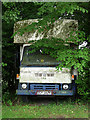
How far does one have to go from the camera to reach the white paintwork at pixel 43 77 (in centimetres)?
766

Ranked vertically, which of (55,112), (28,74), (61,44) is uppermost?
(61,44)

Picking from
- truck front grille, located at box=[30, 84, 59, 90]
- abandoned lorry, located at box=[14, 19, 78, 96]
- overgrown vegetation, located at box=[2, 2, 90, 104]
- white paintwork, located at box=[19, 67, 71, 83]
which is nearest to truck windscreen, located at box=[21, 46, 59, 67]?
abandoned lorry, located at box=[14, 19, 78, 96]

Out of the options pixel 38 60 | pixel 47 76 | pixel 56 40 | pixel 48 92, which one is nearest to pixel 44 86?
pixel 48 92

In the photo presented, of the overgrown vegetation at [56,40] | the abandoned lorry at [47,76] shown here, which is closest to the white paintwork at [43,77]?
the abandoned lorry at [47,76]

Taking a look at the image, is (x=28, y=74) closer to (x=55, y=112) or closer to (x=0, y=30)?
(x=55, y=112)

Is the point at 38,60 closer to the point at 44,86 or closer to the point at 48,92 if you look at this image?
the point at 44,86

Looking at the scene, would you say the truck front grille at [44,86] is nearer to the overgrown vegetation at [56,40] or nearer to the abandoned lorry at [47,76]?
the abandoned lorry at [47,76]

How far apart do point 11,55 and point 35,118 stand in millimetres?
5103

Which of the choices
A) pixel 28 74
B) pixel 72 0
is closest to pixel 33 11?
pixel 28 74

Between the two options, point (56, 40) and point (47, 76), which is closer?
point (56, 40)

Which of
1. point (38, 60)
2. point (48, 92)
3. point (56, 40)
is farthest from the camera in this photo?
point (38, 60)

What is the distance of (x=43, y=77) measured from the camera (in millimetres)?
7742

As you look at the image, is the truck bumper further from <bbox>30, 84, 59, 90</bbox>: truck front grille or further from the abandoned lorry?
<bbox>30, 84, 59, 90</bbox>: truck front grille

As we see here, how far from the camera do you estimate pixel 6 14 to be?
980cm
